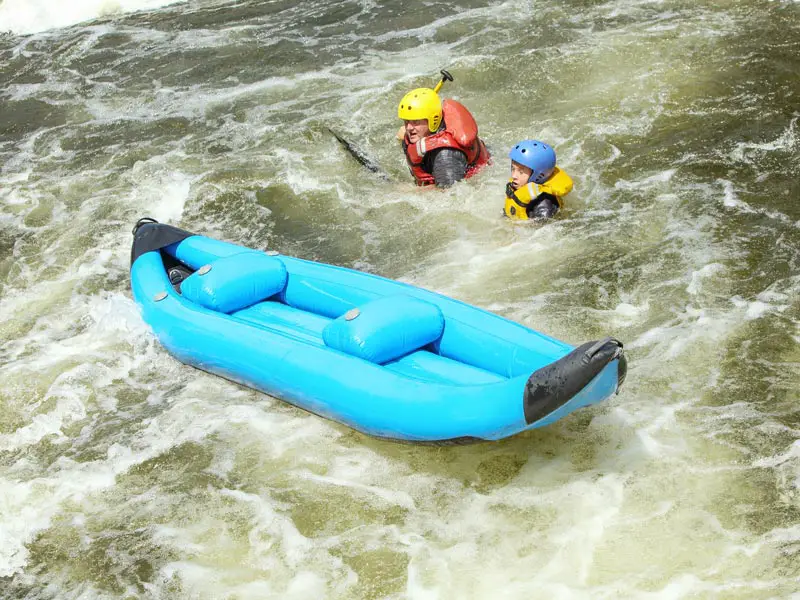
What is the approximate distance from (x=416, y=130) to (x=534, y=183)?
0.99 metres

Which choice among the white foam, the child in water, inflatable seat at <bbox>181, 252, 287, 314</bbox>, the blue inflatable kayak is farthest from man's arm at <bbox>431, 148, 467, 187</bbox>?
the white foam

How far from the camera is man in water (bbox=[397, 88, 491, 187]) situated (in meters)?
6.15

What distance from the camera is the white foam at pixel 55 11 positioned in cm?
1145

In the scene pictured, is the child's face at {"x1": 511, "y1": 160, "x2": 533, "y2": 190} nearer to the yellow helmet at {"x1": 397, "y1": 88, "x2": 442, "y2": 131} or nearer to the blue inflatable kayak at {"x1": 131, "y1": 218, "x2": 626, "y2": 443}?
the yellow helmet at {"x1": 397, "y1": 88, "x2": 442, "y2": 131}

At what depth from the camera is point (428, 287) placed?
568cm

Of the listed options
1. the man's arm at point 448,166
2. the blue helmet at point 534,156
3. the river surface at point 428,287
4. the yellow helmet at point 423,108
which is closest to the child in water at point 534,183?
the blue helmet at point 534,156

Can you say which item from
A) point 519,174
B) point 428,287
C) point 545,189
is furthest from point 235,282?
point 545,189

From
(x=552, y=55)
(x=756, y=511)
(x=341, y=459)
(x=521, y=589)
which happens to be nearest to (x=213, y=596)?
(x=341, y=459)

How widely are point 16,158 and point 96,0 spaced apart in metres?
4.35

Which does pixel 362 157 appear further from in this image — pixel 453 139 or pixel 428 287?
pixel 428 287

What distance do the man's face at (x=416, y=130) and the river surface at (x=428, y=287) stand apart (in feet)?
1.43

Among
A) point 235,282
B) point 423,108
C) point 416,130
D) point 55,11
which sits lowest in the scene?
point 235,282

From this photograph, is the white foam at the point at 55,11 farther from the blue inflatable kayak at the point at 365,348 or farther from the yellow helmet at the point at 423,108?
the blue inflatable kayak at the point at 365,348

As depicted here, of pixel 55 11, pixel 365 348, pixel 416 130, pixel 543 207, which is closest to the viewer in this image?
pixel 365 348
